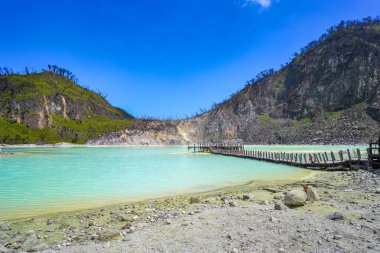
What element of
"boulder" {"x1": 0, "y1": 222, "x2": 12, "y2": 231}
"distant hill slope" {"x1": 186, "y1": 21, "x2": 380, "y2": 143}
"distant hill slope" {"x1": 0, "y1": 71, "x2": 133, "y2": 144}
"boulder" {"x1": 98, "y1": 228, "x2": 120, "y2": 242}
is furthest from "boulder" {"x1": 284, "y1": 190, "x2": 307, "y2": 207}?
"distant hill slope" {"x1": 0, "y1": 71, "x2": 133, "y2": 144}

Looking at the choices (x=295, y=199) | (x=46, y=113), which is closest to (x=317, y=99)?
(x=295, y=199)

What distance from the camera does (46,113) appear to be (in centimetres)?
15012

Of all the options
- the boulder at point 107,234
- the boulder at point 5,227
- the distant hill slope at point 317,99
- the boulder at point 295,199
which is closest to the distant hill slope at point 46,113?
the distant hill slope at point 317,99

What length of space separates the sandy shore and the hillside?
3340 inches

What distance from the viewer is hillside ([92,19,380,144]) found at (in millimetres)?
98438

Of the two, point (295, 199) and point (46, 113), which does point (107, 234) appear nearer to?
point (295, 199)

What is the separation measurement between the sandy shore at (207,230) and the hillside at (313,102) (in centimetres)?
8483

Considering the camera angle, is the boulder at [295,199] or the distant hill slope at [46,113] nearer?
the boulder at [295,199]

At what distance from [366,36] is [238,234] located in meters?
137

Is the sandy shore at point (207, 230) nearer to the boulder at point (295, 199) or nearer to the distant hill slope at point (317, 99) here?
the boulder at point (295, 199)

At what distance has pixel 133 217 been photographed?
11.7 meters

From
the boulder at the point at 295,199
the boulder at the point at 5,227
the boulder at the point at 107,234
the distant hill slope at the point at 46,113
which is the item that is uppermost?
the distant hill slope at the point at 46,113

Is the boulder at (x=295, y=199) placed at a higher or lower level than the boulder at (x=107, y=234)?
higher

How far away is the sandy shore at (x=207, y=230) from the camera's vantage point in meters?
7.71
